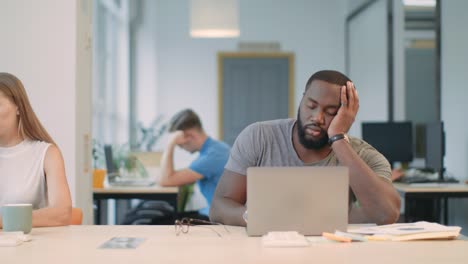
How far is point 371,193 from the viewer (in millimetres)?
2543

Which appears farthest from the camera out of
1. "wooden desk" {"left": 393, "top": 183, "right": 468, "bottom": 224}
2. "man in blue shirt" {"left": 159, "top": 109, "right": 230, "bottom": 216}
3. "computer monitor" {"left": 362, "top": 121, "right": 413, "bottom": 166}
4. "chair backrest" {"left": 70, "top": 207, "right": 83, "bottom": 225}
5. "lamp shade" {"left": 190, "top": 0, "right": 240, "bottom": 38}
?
"lamp shade" {"left": 190, "top": 0, "right": 240, "bottom": 38}

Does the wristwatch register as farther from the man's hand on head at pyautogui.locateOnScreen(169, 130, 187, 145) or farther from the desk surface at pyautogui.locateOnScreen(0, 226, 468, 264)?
the man's hand on head at pyautogui.locateOnScreen(169, 130, 187, 145)

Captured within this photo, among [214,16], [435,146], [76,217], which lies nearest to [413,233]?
[76,217]

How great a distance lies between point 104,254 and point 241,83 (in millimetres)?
7862

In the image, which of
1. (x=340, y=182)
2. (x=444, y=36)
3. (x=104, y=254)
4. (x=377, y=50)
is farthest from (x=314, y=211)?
(x=377, y=50)

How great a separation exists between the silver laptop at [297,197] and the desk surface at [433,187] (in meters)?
3.00

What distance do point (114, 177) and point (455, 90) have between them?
3121 mm

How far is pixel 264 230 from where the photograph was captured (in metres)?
2.15

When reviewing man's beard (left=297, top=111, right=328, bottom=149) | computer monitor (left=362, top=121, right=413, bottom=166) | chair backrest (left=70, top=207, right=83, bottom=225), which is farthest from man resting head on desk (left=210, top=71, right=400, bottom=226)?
computer monitor (left=362, top=121, right=413, bottom=166)

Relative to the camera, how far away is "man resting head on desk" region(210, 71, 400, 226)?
2.55 meters

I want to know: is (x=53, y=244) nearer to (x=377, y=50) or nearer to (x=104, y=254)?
(x=104, y=254)

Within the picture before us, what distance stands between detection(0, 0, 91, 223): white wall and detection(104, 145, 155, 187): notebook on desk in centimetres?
169

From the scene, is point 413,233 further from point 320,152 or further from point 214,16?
point 214,16

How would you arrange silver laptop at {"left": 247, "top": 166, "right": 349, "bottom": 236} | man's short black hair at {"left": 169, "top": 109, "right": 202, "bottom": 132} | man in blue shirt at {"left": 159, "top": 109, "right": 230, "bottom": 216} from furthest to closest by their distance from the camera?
man's short black hair at {"left": 169, "top": 109, "right": 202, "bottom": 132}, man in blue shirt at {"left": 159, "top": 109, "right": 230, "bottom": 216}, silver laptop at {"left": 247, "top": 166, "right": 349, "bottom": 236}
